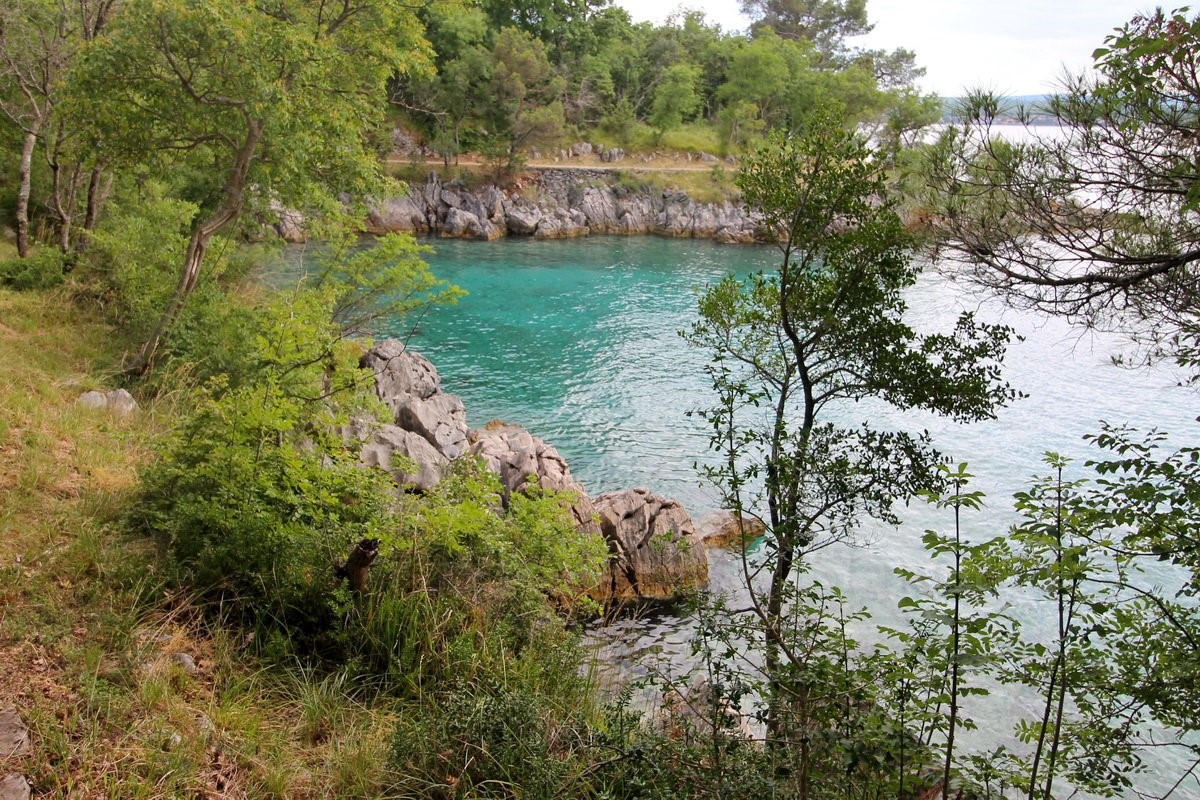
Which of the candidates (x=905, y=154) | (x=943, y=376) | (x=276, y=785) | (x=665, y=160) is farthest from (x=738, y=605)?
(x=665, y=160)

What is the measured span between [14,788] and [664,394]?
18.8 m

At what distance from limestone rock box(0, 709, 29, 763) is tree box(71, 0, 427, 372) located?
9.53 metres

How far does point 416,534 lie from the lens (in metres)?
7.34

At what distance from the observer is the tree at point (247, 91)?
1188cm

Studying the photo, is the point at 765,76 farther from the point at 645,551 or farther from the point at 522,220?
the point at 645,551

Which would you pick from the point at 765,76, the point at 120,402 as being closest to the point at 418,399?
the point at 120,402

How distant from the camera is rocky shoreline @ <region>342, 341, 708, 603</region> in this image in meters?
12.6

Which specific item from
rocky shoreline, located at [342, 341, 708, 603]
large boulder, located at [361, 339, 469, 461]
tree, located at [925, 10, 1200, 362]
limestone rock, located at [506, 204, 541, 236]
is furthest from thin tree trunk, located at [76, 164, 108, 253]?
limestone rock, located at [506, 204, 541, 236]

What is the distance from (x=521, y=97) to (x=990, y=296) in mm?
47045

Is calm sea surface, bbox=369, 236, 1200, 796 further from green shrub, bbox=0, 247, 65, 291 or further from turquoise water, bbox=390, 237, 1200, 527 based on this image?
green shrub, bbox=0, 247, 65, 291

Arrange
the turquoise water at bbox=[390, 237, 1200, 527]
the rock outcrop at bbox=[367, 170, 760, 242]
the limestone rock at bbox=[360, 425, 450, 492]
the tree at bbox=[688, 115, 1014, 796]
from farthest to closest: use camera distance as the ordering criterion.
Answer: the rock outcrop at bbox=[367, 170, 760, 242]
the turquoise water at bbox=[390, 237, 1200, 527]
the limestone rock at bbox=[360, 425, 450, 492]
the tree at bbox=[688, 115, 1014, 796]

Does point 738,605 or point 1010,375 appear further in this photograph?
point 1010,375

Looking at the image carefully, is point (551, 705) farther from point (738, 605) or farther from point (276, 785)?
point (738, 605)

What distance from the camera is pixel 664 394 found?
22.2m
